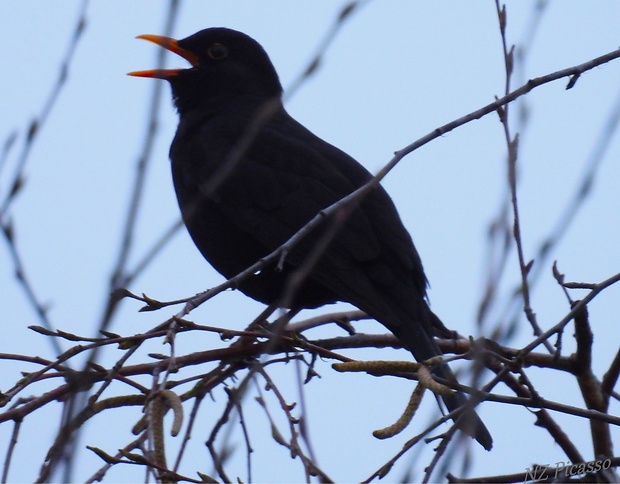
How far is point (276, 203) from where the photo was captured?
4.86 m

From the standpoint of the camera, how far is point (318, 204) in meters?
4.83

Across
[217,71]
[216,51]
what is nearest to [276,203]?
[217,71]

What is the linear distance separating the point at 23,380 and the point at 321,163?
2.60m

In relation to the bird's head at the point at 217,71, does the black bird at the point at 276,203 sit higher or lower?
lower

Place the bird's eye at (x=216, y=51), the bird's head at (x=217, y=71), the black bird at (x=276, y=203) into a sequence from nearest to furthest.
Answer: the black bird at (x=276, y=203)
the bird's head at (x=217, y=71)
the bird's eye at (x=216, y=51)

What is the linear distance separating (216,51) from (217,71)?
14 cm

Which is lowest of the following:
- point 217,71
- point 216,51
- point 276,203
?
point 276,203

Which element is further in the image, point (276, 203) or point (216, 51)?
point (216, 51)

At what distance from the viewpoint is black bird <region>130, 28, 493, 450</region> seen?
14.6ft

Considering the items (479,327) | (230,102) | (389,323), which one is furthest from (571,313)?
(230,102)

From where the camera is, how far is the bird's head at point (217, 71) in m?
5.77

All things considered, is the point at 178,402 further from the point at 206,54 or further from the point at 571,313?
the point at 206,54

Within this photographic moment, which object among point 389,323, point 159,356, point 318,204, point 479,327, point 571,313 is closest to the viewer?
point 479,327

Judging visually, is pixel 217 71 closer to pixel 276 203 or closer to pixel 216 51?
pixel 216 51
